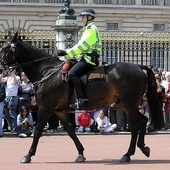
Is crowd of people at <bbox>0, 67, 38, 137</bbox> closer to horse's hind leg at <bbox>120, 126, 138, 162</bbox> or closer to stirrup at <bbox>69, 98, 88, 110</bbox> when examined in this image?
stirrup at <bbox>69, 98, 88, 110</bbox>

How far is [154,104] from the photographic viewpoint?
12906 millimetres

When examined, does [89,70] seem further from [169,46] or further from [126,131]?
[169,46]

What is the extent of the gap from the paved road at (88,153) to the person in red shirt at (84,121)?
737 mm

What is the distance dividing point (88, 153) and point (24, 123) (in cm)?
466

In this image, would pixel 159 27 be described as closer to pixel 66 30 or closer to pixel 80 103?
pixel 66 30

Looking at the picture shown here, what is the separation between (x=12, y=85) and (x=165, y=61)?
47.9 feet

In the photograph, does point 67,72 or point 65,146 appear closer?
point 67,72

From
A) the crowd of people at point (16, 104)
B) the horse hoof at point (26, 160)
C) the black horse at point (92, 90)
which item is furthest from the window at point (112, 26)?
the horse hoof at point (26, 160)

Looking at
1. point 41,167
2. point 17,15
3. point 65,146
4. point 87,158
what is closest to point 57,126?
point 65,146

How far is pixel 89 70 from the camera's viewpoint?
41.4 feet

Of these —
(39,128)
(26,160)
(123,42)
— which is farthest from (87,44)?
(123,42)

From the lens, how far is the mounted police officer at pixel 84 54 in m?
12.3

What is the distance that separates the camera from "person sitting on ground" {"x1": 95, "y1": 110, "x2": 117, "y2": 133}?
61.3ft

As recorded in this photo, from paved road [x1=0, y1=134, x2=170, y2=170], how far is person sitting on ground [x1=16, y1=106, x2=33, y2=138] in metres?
0.29
